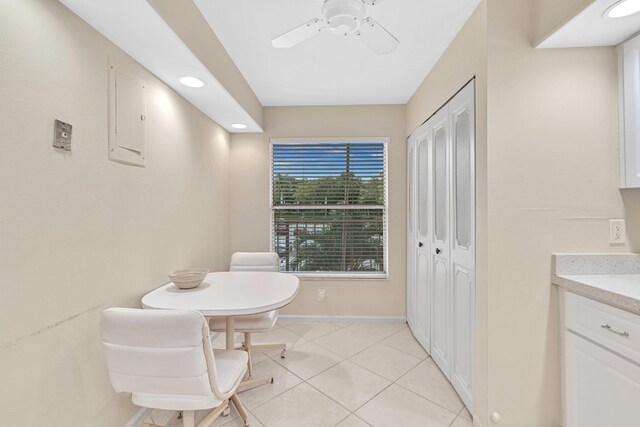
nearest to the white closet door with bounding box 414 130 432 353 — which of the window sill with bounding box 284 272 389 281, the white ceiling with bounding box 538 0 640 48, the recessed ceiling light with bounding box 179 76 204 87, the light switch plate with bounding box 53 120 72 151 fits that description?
the window sill with bounding box 284 272 389 281

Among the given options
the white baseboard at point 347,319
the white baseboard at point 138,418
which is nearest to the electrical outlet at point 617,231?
the white baseboard at point 347,319

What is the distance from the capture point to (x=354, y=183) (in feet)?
11.1

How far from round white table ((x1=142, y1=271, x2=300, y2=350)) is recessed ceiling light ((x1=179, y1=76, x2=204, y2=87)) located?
1439 millimetres

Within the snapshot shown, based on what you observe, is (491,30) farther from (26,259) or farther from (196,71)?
(26,259)

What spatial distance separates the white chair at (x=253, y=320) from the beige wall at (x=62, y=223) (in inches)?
25.2

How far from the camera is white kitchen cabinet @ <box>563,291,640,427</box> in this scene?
1202 millimetres

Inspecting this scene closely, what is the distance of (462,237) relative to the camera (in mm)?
1933

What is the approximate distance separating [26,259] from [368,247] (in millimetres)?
2862

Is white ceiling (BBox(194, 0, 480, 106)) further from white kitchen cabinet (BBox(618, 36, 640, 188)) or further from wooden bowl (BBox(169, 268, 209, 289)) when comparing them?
wooden bowl (BBox(169, 268, 209, 289))

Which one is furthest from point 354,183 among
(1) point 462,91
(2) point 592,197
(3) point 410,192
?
(2) point 592,197

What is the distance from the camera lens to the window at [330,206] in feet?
11.0

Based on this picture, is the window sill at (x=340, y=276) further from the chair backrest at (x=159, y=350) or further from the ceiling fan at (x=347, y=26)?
the ceiling fan at (x=347, y=26)

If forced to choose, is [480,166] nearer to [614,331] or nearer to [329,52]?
[614,331]

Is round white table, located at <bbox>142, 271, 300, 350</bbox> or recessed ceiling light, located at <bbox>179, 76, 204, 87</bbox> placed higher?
recessed ceiling light, located at <bbox>179, 76, 204, 87</bbox>
